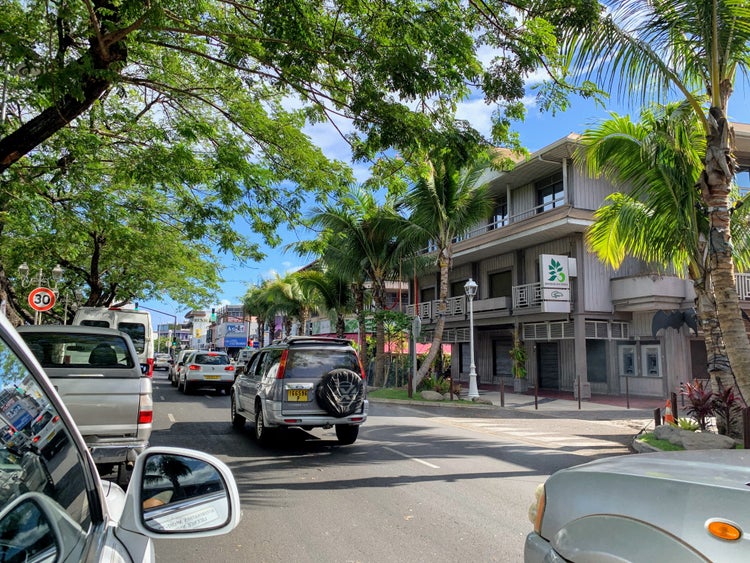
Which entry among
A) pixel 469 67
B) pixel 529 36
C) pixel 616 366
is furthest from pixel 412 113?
pixel 616 366

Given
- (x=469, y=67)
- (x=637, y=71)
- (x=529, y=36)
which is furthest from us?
(x=637, y=71)

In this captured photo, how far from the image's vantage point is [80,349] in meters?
7.51

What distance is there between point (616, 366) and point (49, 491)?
24234mm

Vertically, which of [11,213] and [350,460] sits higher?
[11,213]

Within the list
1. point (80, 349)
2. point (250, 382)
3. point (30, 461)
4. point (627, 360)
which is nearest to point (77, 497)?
point (30, 461)

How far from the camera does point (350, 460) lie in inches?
332

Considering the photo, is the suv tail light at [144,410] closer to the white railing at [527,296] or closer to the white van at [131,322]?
the white van at [131,322]

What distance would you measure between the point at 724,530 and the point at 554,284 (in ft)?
65.5

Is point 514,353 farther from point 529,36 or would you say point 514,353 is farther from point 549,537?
point 549,537

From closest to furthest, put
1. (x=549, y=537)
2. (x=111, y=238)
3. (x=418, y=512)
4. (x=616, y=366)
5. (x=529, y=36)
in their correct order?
(x=549, y=537), (x=418, y=512), (x=529, y=36), (x=111, y=238), (x=616, y=366)

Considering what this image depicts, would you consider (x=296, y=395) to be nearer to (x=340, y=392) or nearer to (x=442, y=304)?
(x=340, y=392)

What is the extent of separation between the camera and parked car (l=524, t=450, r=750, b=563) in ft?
5.98

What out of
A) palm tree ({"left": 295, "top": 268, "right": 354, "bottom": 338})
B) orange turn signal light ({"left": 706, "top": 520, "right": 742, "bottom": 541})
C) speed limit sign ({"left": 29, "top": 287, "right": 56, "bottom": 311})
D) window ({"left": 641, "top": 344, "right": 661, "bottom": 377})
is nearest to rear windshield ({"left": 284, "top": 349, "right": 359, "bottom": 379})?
orange turn signal light ({"left": 706, "top": 520, "right": 742, "bottom": 541})

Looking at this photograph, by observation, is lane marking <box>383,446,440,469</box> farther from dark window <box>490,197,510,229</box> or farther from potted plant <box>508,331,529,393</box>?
dark window <box>490,197,510,229</box>
